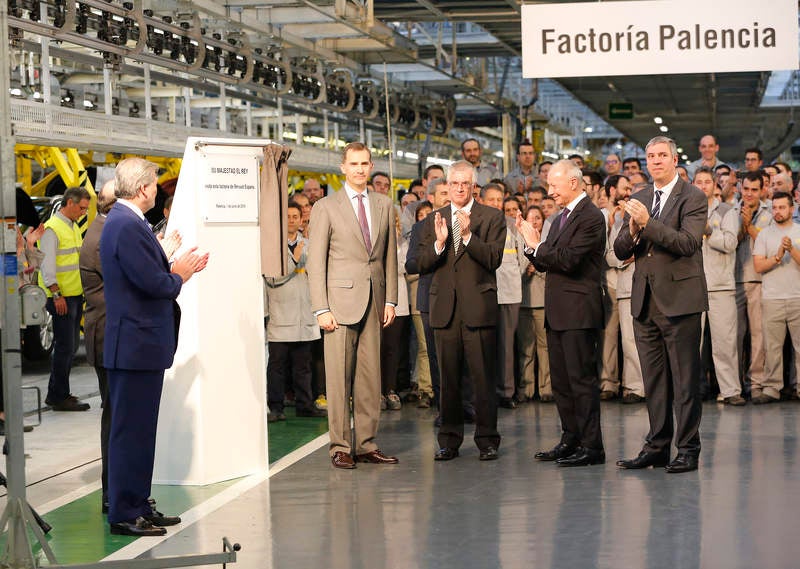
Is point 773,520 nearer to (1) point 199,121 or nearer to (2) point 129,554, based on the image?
(2) point 129,554

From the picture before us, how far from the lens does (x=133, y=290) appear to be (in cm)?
534

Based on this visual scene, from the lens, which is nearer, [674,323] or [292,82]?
[674,323]

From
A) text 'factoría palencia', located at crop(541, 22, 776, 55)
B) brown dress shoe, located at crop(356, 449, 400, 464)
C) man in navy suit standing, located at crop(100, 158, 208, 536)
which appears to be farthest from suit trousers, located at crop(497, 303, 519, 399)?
man in navy suit standing, located at crop(100, 158, 208, 536)

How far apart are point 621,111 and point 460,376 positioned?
1743cm

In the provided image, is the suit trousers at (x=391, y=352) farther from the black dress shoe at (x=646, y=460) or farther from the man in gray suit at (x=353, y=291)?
the black dress shoe at (x=646, y=460)

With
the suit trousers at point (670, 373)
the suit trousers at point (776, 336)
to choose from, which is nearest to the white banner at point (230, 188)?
the suit trousers at point (670, 373)

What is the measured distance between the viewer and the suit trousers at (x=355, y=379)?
6.95m

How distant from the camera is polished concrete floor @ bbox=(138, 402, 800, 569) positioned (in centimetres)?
493

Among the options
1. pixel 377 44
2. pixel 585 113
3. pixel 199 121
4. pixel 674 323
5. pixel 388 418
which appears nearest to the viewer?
pixel 674 323

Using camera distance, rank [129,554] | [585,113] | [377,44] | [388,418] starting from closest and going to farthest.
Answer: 1. [129,554]
2. [388,418]
3. [377,44]
4. [585,113]

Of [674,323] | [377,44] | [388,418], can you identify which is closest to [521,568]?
[674,323]

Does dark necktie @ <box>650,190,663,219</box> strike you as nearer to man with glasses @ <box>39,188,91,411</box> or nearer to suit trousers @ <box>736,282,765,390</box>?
suit trousers @ <box>736,282,765,390</box>

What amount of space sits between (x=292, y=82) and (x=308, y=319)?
15.7ft

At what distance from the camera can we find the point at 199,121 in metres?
14.1
